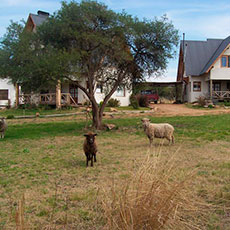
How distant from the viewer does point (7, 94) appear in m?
32.5

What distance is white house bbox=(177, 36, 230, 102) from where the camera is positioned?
100 ft

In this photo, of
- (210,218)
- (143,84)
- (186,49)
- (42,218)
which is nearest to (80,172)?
(42,218)

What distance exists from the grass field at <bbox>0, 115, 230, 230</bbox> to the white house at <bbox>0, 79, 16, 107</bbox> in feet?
61.4

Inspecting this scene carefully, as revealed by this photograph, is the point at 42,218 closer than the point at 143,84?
Yes

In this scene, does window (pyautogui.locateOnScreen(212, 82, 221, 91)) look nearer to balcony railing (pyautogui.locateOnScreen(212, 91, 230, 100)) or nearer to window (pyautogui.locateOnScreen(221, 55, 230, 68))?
balcony railing (pyautogui.locateOnScreen(212, 91, 230, 100))

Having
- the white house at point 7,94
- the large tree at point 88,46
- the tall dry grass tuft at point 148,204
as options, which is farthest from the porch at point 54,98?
the tall dry grass tuft at point 148,204

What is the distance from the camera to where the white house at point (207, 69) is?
3061 centimetres

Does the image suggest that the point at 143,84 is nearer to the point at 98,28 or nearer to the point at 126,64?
the point at 126,64

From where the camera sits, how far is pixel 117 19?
14094mm

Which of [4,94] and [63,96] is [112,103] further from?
[4,94]

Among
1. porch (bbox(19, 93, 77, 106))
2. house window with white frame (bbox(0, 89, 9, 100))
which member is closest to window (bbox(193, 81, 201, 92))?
porch (bbox(19, 93, 77, 106))

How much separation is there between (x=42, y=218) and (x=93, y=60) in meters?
12.1

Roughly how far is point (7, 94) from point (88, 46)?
21.1 metres

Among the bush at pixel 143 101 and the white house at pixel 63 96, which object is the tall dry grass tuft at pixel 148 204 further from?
the bush at pixel 143 101
